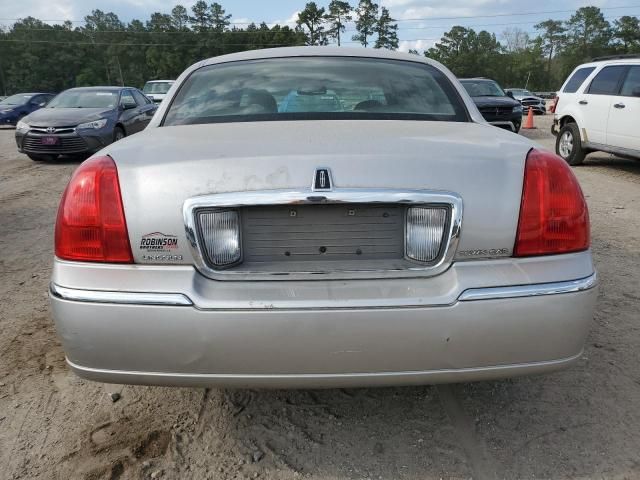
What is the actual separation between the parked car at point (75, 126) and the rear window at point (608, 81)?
9222 millimetres

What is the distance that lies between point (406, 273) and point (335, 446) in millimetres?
872

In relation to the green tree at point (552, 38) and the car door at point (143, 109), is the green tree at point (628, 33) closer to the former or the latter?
the green tree at point (552, 38)

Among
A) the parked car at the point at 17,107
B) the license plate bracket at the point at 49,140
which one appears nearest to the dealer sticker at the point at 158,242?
the license plate bracket at the point at 49,140

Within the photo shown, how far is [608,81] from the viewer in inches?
352

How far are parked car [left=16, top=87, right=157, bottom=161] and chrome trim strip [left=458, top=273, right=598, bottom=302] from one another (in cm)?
1008

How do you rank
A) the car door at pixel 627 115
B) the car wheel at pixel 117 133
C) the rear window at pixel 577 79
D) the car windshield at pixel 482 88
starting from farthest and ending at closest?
the car windshield at pixel 482 88, the car wheel at pixel 117 133, the rear window at pixel 577 79, the car door at pixel 627 115

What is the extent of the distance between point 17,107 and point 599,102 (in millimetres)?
21960

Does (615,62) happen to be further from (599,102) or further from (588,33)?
(588,33)

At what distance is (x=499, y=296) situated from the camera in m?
1.75

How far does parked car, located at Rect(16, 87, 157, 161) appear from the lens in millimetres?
10297

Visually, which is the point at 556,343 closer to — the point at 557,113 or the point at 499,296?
the point at 499,296

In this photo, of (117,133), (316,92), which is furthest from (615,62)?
(117,133)

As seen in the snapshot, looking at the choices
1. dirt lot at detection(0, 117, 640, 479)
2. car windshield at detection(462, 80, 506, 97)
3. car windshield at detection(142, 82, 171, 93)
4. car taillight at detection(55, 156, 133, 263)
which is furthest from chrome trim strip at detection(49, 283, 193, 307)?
car windshield at detection(142, 82, 171, 93)

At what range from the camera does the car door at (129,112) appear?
37.2 feet
